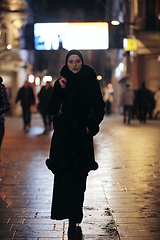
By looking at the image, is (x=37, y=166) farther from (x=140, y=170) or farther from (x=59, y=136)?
(x=59, y=136)

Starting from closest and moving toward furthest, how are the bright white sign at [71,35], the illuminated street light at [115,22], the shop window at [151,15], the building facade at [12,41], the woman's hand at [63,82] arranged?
the woman's hand at [63,82] < the illuminated street light at [115,22] < the bright white sign at [71,35] < the shop window at [151,15] < the building facade at [12,41]

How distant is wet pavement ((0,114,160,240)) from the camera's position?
3814mm

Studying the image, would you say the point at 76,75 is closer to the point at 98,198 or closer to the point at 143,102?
the point at 98,198

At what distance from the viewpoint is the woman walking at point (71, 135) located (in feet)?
12.3

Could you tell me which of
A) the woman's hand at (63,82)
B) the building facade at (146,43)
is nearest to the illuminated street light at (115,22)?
the building facade at (146,43)

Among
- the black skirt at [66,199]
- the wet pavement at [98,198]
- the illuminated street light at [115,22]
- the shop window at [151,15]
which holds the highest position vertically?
the shop window at [151,15]

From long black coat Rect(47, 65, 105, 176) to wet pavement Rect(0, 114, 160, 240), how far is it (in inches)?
25.0

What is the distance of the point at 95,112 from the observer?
3873 millimetres

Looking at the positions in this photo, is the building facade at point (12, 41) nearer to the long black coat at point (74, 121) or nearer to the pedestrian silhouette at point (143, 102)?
the pedestrian silhouette at point (143, 102)

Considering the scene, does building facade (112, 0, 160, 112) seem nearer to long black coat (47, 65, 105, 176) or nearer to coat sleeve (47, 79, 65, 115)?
long black coat (47, 65, 105, 176)

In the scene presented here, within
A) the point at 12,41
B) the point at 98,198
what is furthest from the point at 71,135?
the point at 12,41

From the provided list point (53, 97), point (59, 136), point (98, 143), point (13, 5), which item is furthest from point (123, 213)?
point (13, 5)

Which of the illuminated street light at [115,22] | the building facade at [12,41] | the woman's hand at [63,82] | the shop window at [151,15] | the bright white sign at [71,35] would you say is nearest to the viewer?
the woman's hand at [63,82]

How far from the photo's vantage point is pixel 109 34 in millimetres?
19781
